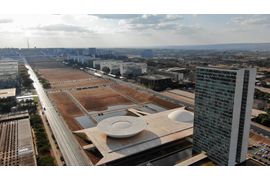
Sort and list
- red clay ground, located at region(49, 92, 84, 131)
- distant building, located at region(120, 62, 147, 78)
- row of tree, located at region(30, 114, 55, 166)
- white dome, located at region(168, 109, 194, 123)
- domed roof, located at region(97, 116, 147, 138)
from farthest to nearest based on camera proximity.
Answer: distant building, located at region(120, 62, 147, 78), red clay ground, located at region(49, 92, 84, 131), white dome, located at region(168, 109, 194, 123), domed roof, located at region(97, 116, 147, 138), row of tree, located at region(30, 114, 55, 166)

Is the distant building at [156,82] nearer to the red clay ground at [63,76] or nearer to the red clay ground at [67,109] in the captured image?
the red clay ground at [67,109]

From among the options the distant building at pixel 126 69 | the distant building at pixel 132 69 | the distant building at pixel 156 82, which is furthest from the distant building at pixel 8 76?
the distant building at pixel 156 82

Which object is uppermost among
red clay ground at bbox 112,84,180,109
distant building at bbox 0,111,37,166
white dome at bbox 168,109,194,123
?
white dome at bbox 168,109,194,123

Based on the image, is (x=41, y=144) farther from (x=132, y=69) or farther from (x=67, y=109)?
(x=132, y=69)

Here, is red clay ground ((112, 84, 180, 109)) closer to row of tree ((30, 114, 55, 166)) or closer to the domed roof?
the domed roof

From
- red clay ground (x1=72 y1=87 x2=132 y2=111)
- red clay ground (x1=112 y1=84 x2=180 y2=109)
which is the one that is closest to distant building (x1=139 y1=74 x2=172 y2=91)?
red clay ground (x1=112 y1=84 x2=180 y2=109)

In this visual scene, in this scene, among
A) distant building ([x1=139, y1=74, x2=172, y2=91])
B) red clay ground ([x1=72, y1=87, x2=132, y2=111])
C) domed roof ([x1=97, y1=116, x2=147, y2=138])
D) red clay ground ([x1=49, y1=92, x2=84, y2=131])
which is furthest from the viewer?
distant building ([x1=139, y1=74, x2=172, y2=91])
